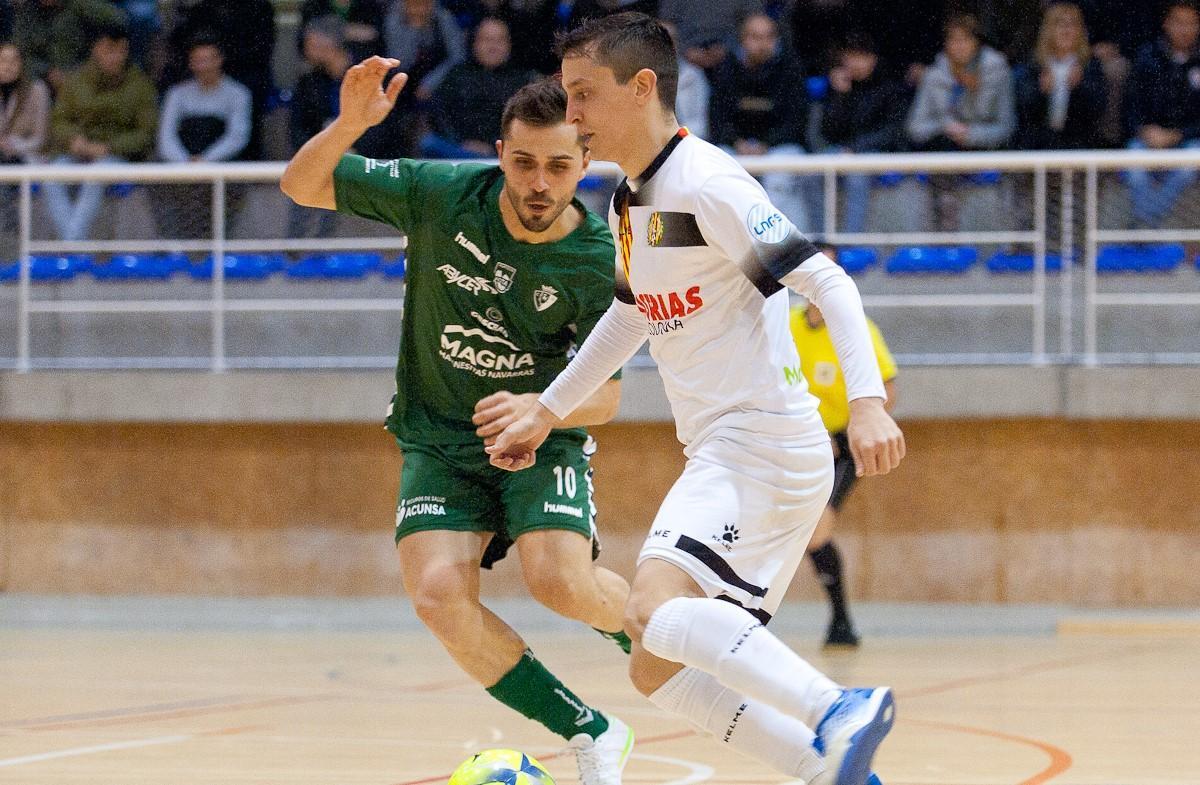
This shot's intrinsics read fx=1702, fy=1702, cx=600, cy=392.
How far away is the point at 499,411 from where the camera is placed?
4.57 meters

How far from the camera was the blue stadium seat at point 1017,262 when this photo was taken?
1077 cm

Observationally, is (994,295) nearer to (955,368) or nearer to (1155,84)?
(955,368)

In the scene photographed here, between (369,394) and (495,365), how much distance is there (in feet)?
18.7

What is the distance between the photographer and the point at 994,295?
35.4 feet

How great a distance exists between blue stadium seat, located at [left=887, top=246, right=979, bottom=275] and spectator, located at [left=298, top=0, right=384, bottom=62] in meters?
4.24

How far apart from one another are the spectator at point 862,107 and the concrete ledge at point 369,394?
6.31ft

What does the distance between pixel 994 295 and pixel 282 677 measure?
17.0 feet

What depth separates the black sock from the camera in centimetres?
934

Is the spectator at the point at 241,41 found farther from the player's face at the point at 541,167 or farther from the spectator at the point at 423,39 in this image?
the player's face at the point at 541,167

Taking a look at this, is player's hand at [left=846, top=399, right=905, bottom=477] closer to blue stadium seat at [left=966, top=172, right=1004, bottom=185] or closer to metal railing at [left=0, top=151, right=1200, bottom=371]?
metal railing at [left=0, top=151, right=1200, bottom=371]

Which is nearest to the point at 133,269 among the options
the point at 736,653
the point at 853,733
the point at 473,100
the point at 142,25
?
the point at 473,100

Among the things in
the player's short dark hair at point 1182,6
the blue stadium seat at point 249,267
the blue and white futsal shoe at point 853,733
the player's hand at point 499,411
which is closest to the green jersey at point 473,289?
the player's hand at point 499,411

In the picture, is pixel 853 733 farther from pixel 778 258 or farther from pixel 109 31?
pixel 109 31

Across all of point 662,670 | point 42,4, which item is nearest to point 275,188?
point 42,4
